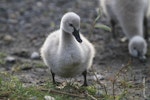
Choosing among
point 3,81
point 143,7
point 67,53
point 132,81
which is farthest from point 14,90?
point 143,7

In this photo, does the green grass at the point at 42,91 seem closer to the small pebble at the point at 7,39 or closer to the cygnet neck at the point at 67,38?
the cygnet neck at the point at 67,38

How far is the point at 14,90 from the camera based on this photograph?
5723 millimetres

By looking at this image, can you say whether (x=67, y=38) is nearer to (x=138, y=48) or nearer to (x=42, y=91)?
(x=42, y=91)

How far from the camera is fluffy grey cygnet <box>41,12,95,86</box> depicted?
5.96 meters

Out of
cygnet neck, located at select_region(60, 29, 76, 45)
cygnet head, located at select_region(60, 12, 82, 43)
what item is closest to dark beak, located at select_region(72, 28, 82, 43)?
cygnet head, located at select_region(60, 12, 82, 43)

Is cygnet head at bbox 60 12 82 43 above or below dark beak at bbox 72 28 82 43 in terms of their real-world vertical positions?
above

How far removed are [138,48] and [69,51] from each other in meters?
2.56

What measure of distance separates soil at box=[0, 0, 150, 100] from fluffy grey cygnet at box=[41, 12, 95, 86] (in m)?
0.57

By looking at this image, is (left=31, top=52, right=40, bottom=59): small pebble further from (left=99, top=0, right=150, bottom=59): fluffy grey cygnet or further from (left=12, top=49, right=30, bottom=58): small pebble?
(left=99, top=0, right=150, bottom=59): fluffy grey cygnet

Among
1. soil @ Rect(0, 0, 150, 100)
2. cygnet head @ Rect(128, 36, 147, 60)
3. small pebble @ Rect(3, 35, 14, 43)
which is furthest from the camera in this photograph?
small pebble @ Rect(3, 35, 14, 43)

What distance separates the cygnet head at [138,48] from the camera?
8227mm

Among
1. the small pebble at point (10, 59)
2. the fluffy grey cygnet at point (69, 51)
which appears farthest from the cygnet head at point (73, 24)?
the small pebble at point (10, 59)

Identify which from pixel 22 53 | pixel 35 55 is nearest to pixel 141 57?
pixel 35 55

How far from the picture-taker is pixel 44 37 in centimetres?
959
